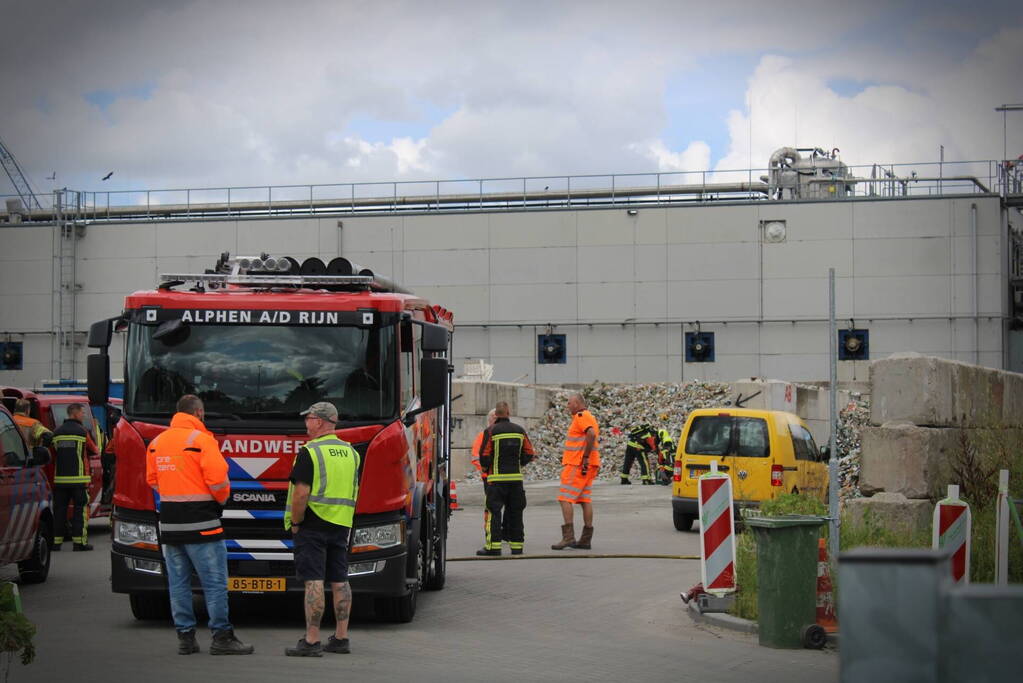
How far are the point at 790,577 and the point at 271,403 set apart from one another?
4.21 m

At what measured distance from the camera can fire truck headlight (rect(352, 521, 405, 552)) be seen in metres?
11.0

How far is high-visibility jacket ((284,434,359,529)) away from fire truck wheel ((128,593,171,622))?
91.6 inches

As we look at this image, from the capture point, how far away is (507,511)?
57.4ft

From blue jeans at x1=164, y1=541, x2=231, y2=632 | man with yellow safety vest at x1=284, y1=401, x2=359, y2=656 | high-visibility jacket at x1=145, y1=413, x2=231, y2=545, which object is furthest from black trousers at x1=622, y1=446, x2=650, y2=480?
high-visibility jacket at x1=145, y1=413, x2=231, y2=545

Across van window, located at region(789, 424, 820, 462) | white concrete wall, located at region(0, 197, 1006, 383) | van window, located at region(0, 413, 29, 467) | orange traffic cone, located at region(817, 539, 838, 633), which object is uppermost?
white concrete wall, located at region(0, 197, 1006, 383)

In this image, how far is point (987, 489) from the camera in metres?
14.0

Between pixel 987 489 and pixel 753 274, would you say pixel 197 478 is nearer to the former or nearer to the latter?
pixel 987 489

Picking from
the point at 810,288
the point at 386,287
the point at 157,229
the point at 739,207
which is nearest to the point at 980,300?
the point at 810,288

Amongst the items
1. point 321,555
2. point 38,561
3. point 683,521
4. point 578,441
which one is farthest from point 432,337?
→ point 683,521

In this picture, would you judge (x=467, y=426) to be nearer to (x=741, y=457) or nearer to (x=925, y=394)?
(x=741, y=457)

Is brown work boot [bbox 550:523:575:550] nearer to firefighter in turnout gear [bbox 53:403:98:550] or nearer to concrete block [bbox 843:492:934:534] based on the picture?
concrete block [bbox 843:492:934:534]

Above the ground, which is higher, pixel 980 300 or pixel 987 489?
pixel 980 300

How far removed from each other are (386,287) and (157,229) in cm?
4388

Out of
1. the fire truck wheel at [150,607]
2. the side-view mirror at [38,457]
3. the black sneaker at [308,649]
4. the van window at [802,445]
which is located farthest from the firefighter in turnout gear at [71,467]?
the van window at [802,445]
